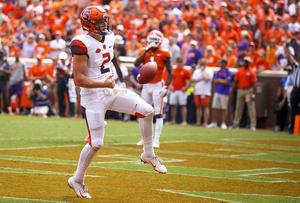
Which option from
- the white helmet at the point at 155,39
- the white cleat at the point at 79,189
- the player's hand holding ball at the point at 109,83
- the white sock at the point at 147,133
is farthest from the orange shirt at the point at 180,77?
the white cleat at the point at 79,189

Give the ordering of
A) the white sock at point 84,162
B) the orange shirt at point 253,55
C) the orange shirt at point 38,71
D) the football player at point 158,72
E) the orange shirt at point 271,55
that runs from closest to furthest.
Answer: the white sock at point 84,162 → the football player at point 158,72 → the orange shirt at point 253,55 → the orange shirt at point 271,55 → the orange shirt at point 38,71

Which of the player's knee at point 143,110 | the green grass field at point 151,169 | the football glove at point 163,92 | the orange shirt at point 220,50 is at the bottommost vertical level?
the green grass field at point 151,169

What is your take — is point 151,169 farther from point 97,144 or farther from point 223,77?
point 223,77

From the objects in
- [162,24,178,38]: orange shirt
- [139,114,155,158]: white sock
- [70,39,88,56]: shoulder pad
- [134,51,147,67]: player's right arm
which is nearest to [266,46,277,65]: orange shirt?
[162,24,178,38]: orange shirt

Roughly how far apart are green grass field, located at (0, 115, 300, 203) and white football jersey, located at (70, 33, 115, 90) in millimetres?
1310

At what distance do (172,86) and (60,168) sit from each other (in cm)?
998

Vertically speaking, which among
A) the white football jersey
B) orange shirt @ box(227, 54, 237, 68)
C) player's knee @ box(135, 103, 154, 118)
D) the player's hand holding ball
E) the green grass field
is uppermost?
the white football jersey

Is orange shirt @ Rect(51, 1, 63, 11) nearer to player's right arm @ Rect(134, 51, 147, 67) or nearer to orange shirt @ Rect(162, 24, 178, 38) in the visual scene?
orange shirt @ Rect(162, 24, 178, 38)

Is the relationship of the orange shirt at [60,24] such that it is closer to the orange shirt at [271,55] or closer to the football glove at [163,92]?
the orange shirt at [271,55]

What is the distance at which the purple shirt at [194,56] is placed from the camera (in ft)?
55.1

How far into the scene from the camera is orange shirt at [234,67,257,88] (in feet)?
51.2

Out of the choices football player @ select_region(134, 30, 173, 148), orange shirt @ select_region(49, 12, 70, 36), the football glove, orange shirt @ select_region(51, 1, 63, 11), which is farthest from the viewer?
orange shirt @ select_region(51, 1, 63, 11)

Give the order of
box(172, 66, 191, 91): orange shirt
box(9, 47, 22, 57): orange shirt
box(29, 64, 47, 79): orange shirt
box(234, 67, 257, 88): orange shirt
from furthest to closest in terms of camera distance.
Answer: box(9, 47, 22, 57): orange shirt < box(29, 64, 47, 79): orange shirt < box(172, 66, 191, 91): orange shirt < box(234, 67, 257, 88): orange shirt

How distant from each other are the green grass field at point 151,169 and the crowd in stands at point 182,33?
438cm
